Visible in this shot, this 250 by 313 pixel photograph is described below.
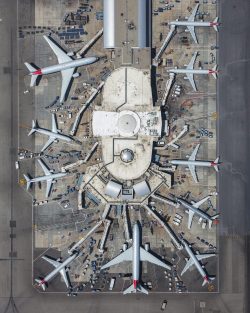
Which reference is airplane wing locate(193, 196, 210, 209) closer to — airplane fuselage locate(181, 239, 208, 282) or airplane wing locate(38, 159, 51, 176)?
airplane fuselage locate(181, 239, 208, 282)

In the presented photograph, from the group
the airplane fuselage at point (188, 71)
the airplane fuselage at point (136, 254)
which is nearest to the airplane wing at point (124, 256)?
the airplane fuselage at point (136, 254)

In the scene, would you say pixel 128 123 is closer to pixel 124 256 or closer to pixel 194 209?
pixel 194 209

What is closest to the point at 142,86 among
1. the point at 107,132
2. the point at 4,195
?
the point at 107,132

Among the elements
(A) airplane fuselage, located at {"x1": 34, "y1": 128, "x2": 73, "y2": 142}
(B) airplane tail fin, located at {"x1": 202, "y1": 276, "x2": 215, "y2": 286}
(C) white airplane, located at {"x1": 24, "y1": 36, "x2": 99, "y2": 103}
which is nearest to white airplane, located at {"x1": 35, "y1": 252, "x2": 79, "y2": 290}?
(A) airplane fuselage, located at {"x1": 34, "y1": 128, "x2": 73, "y2": 142}

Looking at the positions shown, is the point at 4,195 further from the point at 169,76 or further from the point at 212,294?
the point at 212,294

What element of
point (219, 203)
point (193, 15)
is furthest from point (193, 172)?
point (193, 15)
